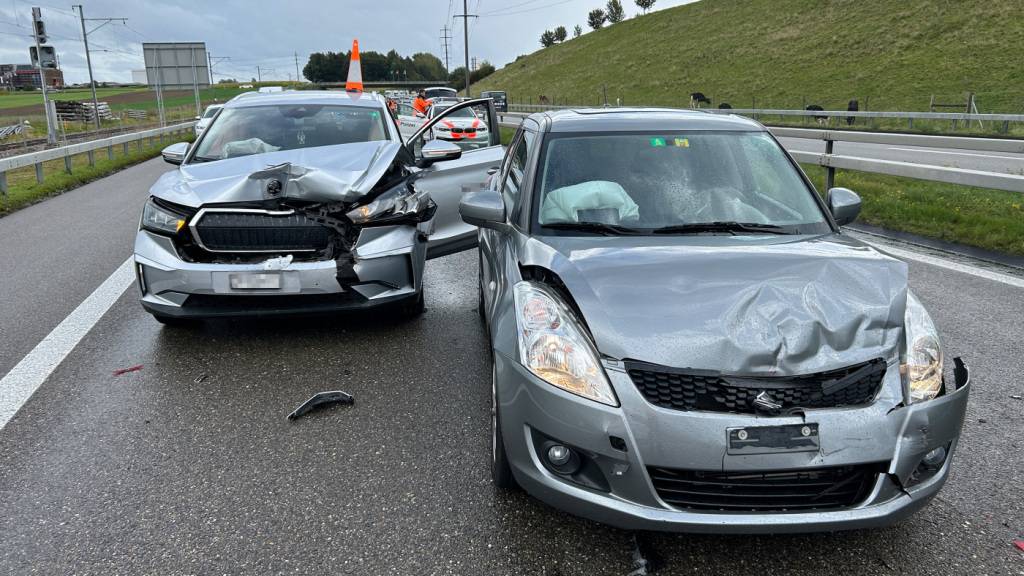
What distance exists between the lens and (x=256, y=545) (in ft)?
8.75

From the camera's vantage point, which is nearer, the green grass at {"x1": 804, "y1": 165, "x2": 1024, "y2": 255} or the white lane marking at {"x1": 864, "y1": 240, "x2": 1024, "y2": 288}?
the white lane marking at {"x1": 864, "y1": 240, "x2": 1024, "y2": 288}

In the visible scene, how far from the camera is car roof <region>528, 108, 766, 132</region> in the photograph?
13.2 ft

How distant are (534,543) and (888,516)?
3.91ft

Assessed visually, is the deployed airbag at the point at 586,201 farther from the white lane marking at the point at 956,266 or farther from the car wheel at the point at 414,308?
the white lane marking at the point at 956,266

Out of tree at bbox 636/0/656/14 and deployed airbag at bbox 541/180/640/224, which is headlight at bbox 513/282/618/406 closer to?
deployed airbag at bbox 541/180/640/224

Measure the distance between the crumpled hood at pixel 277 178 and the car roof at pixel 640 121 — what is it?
135 centimetres

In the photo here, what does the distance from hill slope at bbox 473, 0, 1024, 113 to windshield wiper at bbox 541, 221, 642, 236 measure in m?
32.1

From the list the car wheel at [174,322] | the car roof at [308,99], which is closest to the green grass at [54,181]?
the car roof at [308,99]

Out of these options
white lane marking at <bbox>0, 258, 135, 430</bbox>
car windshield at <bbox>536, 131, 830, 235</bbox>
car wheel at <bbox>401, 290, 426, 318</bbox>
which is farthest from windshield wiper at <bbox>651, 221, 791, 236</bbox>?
white lane marking at <bbox>0, 258, 135, 430</bbox>

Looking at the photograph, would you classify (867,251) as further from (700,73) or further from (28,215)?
(700,73)

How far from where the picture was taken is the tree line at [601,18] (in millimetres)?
111500

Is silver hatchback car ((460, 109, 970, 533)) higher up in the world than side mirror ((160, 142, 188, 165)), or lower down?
lower down

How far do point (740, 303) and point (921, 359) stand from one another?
64cm

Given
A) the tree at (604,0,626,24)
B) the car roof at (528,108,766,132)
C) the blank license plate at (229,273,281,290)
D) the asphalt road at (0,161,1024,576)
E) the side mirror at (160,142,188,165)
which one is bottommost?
the asphalt road at (0,161,1024,576)
